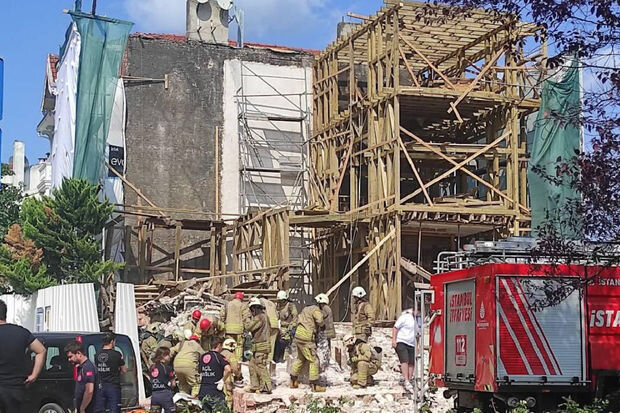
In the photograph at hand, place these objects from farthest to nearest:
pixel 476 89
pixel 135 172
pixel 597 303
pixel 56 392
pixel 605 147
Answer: pixel 135 172 < pixel 476 89 < pixel 56 392 < pixel 597 303 < pixel 605 147

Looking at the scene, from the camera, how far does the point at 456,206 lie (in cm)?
2688

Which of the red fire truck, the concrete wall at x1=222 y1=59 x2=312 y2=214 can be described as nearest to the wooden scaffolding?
the concrete wall at x1=222 y1=59 x2=312 y2=214

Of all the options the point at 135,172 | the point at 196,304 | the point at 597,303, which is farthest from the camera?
the point at 135,172

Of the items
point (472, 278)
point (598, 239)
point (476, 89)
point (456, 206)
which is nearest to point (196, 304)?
point (456, 206)

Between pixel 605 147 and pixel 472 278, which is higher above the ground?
pixel 605 147

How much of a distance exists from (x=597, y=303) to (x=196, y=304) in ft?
45.8

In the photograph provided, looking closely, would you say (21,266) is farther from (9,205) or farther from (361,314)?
(9,205)

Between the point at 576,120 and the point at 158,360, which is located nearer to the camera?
the point at 576,120

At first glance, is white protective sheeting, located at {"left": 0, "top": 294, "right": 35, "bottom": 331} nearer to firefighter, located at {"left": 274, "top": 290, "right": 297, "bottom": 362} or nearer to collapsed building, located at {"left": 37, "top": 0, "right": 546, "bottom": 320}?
collapsed building, located at {"left": 37, "top": 0, "right": 546, "bottom": 320}

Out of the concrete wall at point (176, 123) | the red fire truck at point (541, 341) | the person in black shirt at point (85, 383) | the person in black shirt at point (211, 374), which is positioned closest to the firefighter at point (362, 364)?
the red fire truck at point (541, 341)

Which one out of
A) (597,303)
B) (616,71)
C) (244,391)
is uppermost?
(616,71)

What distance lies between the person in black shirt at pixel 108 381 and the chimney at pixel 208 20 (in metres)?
23.9

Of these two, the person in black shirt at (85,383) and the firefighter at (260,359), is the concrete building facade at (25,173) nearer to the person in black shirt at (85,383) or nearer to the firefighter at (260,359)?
the firefighter at (260,359)

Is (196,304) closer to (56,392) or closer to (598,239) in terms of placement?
(56,392)
